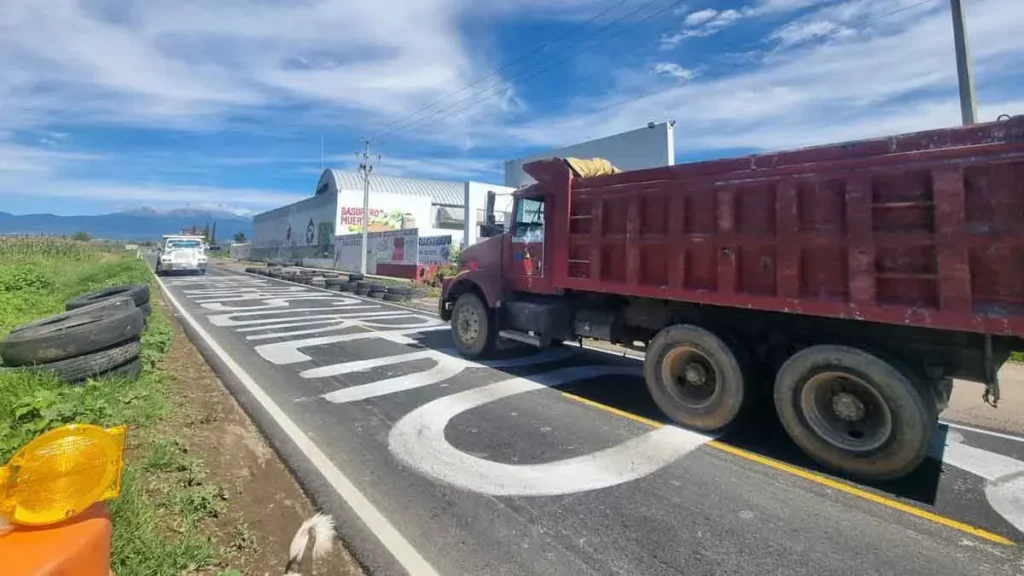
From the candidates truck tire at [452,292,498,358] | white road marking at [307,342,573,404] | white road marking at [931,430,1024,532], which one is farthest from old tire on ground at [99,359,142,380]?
white road marking at [931,430,1024,532]

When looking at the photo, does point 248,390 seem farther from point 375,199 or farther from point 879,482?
point 375,199

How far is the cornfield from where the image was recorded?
2758 cm

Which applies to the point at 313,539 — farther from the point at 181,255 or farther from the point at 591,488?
the point at 181,255

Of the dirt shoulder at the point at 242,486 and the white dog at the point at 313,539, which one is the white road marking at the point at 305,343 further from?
the white dog at the point at 313,539

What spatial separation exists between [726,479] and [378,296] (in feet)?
51.3

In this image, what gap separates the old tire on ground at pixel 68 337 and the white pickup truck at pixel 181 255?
26478 mm

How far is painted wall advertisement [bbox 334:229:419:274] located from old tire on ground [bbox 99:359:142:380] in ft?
74.7

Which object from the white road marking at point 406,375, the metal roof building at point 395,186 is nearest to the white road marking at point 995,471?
the white road marking at point 406,375

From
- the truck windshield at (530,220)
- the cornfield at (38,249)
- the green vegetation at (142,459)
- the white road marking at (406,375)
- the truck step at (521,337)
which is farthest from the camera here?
the cornfield at (38,249)

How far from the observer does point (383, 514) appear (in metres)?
3.57

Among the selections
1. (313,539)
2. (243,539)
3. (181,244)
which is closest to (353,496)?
(313,539)

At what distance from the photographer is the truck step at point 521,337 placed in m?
7.46

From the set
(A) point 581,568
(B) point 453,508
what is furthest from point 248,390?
(A) point 581,568

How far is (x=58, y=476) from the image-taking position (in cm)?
170
